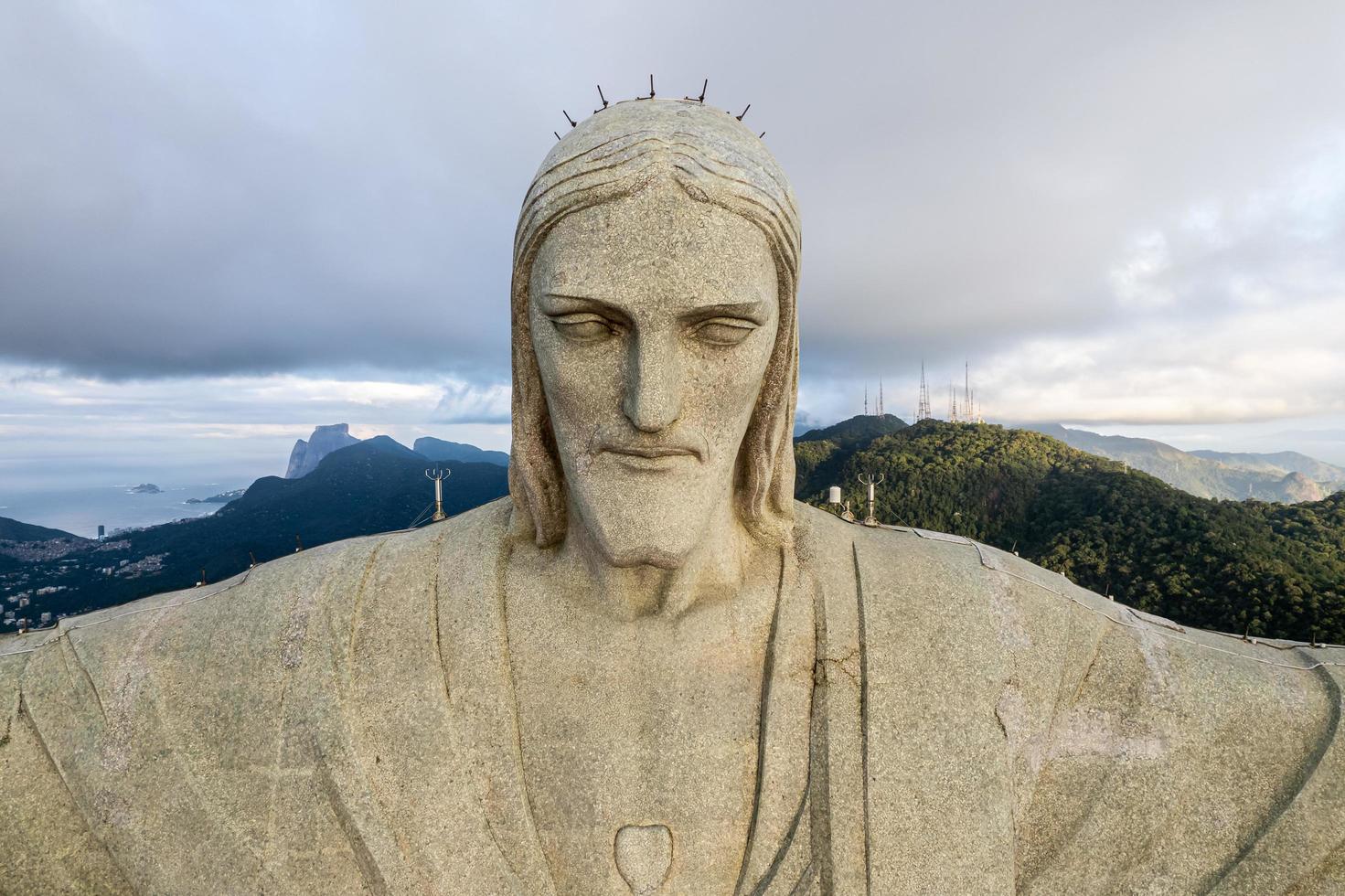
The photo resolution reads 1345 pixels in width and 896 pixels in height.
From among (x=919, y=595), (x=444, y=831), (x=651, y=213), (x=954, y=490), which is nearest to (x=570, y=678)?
(x=444, y=831)

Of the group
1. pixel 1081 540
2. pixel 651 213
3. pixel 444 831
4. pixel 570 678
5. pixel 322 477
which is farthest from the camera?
pixel 322 477

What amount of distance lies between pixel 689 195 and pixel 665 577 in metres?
1.87

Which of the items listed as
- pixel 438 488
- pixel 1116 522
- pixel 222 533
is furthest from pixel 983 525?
pixel 222 533

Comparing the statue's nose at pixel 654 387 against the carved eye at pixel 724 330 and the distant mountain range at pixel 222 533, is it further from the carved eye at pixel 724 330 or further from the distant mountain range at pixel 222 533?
the distant mountain range at pixel 222 533

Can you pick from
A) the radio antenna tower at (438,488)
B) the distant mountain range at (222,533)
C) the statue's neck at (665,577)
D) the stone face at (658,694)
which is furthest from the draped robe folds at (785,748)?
the distant mountain range at (222,533)

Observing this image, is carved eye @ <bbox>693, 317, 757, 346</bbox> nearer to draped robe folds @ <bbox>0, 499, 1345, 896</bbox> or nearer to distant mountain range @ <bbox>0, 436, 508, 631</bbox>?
draped robe folds @ <bbox>0, 499, 1345, 896</bbox>

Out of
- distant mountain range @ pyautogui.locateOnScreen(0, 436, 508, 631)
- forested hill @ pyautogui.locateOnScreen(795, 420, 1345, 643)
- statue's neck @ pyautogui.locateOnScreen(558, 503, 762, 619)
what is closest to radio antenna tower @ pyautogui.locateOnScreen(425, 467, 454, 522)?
statue's neck @ pyautogui.locateOnScreen(558, 503, 762, 619)

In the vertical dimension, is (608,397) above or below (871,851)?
above

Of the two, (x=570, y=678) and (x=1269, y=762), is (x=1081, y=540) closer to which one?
(x=1269, y=762)

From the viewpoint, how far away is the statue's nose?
301 centimetres

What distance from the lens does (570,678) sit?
11.5ft

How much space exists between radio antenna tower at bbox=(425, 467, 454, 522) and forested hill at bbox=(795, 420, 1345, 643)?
4376 mm

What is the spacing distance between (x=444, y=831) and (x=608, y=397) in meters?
2.25

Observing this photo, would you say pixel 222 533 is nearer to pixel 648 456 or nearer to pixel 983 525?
pixel 983 525
